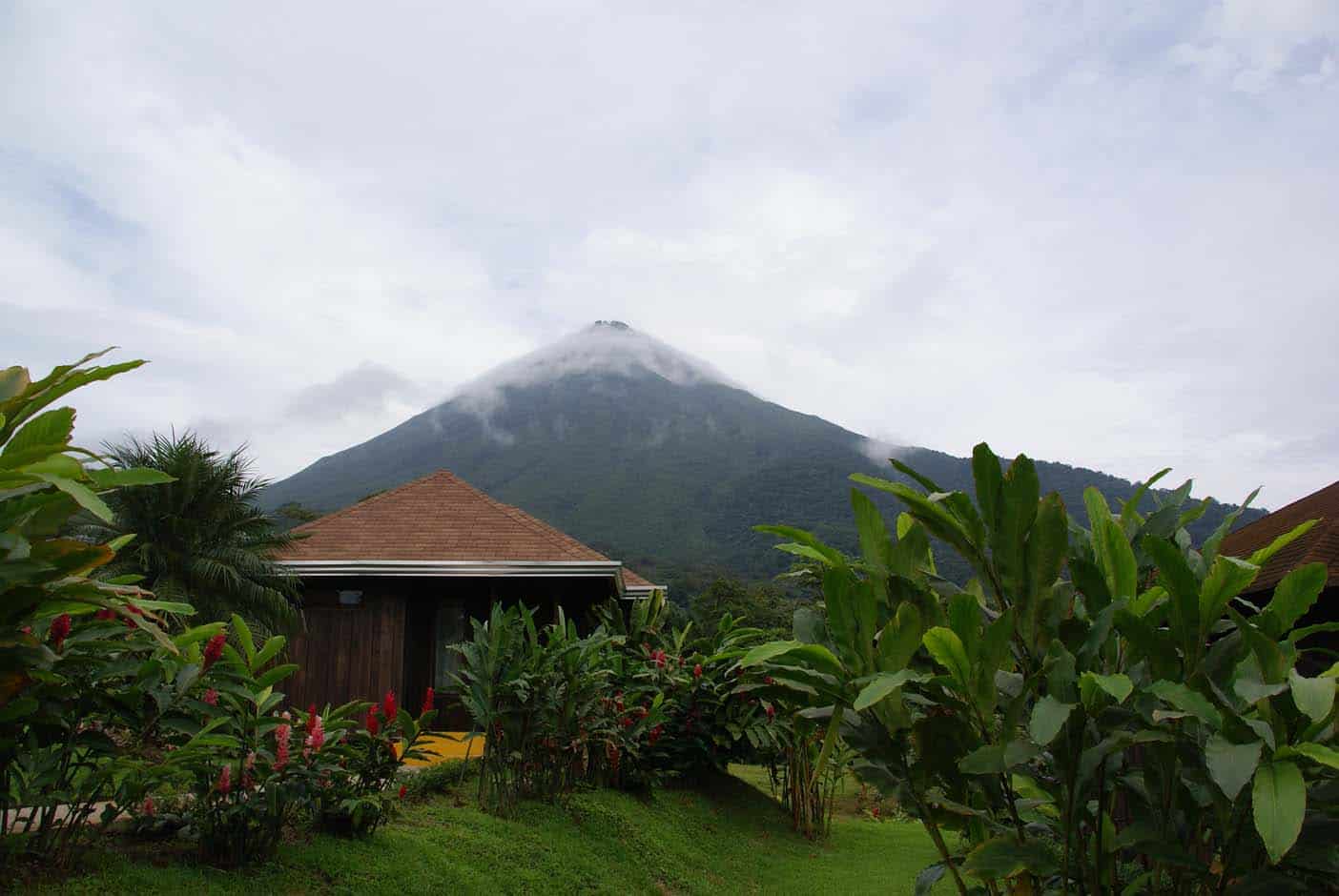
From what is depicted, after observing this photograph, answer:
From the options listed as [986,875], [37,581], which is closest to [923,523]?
[986,875]

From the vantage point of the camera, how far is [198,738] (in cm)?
329

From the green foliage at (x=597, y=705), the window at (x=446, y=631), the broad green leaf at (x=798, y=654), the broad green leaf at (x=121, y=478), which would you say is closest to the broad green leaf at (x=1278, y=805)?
the broad green leaf at (x=798, y=654)

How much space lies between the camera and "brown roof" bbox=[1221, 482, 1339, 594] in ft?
23.1

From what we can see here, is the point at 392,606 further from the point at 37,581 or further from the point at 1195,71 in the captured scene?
the point at 1195,71

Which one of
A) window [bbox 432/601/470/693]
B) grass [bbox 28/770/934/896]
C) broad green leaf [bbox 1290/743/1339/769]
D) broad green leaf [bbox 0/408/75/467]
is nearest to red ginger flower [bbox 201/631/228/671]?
grass [bbox 28/770/934/896]

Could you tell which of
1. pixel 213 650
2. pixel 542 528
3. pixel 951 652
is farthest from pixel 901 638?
pixel 542 528

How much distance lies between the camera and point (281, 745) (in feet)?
12.5

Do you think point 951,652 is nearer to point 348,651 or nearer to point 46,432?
point 46,432

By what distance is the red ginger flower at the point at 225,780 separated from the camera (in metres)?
3.61

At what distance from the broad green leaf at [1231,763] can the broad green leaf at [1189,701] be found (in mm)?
50

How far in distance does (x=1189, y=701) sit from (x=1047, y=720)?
1.11 feet

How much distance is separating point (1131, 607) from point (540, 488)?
206ft

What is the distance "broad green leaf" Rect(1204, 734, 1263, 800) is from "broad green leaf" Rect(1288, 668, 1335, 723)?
126 mm

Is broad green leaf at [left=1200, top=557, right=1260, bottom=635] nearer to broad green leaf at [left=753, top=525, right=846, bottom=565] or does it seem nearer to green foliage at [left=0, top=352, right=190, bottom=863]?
broad green leaf at [left=753, top=525, right=846, bottom=565]
